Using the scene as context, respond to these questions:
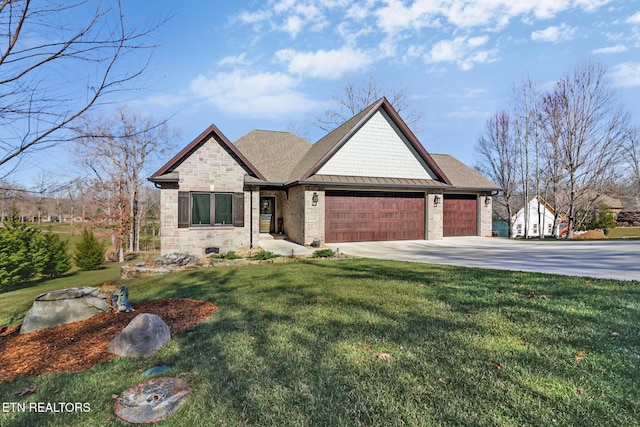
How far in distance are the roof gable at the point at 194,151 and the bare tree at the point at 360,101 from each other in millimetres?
19696

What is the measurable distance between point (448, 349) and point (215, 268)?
8.42m

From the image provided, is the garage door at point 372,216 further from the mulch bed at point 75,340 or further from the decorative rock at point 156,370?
the decorative rock at point 156,370

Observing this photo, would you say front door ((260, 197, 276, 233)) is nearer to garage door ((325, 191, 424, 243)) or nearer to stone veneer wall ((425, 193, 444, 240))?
garage door ((325, 191, 424, 243))

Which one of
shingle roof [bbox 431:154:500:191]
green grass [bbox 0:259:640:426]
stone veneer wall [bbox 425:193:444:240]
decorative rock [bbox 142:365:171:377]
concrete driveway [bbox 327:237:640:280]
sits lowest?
decorative rock [bbox 142:365:171:377]

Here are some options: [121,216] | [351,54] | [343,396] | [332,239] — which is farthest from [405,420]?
[121,216]

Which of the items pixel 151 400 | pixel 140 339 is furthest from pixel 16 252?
pixel 151 400

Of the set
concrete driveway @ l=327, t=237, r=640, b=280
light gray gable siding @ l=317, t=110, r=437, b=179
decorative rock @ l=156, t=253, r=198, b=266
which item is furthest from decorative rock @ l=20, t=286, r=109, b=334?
light gray gable siding @ l=317, t=110, r=437, b=179

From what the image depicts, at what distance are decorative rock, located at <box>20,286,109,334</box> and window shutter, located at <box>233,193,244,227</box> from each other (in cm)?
769

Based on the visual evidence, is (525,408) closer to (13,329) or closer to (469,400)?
(469,400)

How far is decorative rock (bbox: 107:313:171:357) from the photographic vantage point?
3.84 metres

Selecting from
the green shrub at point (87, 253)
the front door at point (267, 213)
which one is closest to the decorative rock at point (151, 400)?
the front door at point (267, 213)

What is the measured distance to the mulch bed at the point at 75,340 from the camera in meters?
3.70

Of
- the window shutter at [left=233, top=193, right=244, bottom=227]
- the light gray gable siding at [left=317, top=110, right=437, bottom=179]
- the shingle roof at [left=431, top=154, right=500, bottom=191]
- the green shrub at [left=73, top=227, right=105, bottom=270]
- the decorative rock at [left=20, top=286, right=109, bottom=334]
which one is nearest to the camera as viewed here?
the decorative rock at [left=20, top=286, right=109, bottom=334]

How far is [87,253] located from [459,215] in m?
22.2
